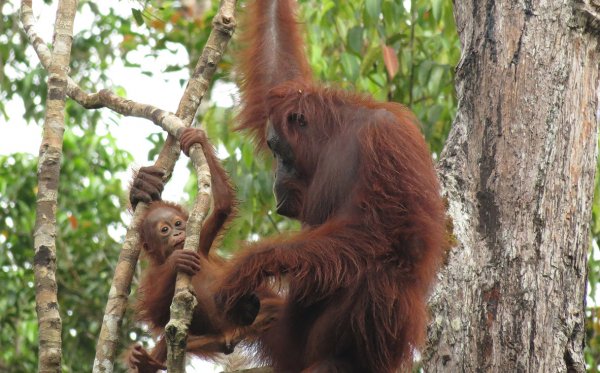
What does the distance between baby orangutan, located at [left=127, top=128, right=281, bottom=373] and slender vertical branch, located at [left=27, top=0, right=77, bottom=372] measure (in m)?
0.48

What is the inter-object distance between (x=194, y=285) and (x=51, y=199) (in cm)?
83

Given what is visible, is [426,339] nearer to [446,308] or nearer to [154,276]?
[446,308]

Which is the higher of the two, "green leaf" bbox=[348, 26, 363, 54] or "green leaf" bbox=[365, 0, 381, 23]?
"green leaf" bbox=[365, 0, 381, 23]

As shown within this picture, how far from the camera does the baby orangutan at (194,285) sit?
380 cm

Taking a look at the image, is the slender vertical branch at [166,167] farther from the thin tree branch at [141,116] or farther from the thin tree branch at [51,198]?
the thin tree branch at [51,198]

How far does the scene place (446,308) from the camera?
3.69m

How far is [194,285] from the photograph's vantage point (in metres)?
3.96

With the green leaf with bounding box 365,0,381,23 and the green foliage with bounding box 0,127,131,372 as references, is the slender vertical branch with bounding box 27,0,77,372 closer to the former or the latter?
the green leaf with bounding box 365,0,381,23

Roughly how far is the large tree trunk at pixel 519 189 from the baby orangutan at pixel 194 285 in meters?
0.84

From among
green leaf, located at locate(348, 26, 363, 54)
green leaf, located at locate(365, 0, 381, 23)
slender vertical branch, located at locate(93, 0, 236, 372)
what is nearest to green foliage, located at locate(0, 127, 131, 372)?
green leaf, located at locate(348, 26, 363, 54)

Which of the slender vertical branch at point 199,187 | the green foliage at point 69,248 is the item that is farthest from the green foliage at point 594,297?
the green foliage at point 69,248

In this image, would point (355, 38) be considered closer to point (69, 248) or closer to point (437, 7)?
point (437, 7)

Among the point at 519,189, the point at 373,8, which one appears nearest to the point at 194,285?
the point at 519,189

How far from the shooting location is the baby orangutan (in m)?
3.80
